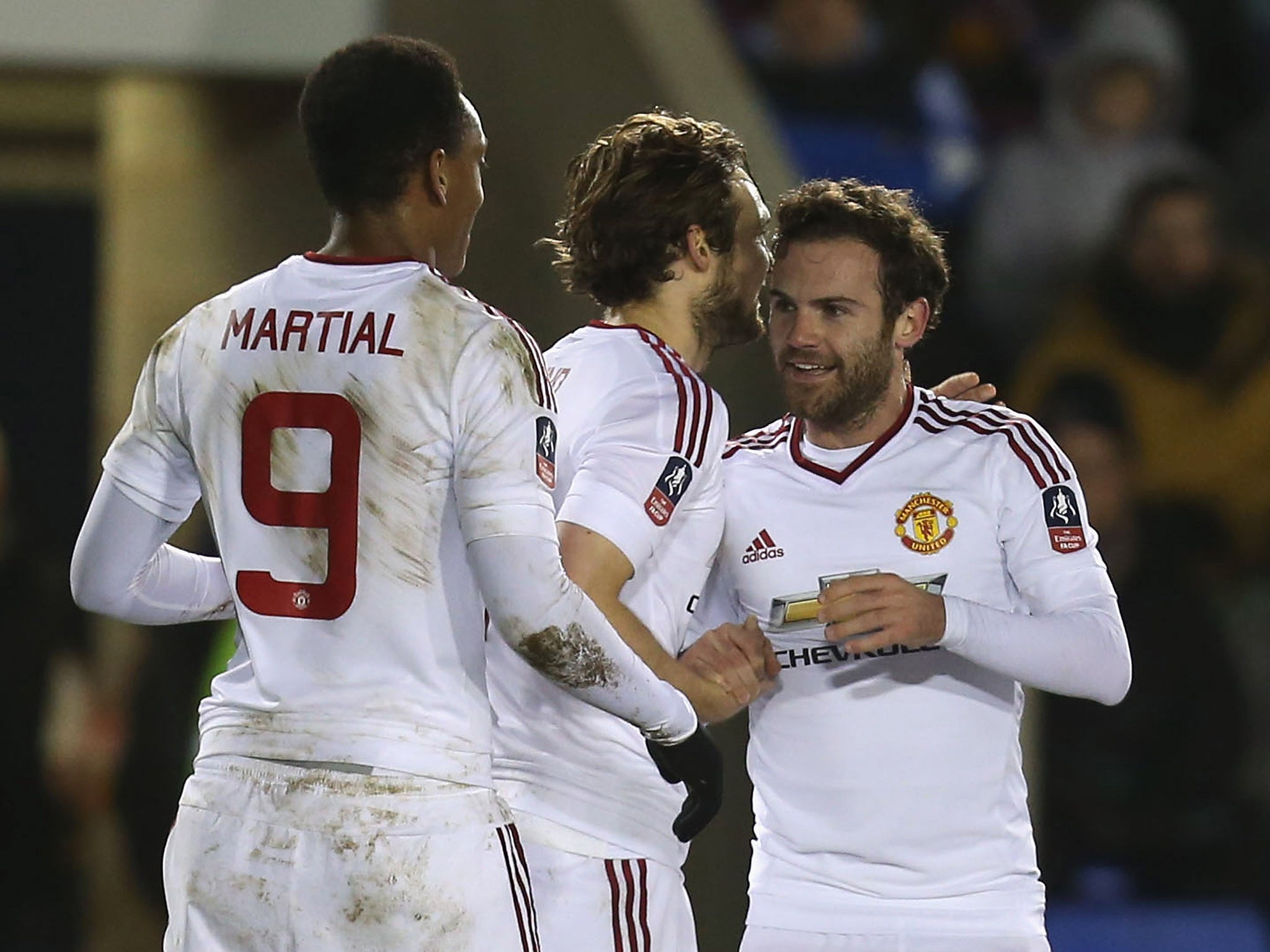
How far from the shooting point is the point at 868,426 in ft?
12.0

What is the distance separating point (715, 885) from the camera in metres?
5.21

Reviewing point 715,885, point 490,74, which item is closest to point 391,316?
point 715,885

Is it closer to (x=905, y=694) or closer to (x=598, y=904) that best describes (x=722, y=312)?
(x=905, y=694)

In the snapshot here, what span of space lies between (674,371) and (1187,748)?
387cm

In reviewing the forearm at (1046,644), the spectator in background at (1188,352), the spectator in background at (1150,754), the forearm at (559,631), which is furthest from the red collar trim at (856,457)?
the spectator in background at (1188,352)

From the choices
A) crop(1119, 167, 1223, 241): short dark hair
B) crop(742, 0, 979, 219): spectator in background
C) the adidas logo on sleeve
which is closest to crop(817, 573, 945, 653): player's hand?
the adidas logo on sleeve

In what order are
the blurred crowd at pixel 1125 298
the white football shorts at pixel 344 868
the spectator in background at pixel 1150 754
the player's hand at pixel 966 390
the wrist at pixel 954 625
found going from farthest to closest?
the blurred crowd at pixel 1125 298 → the spectator in background at pixel 1150 754 → the player's hand at pixel 966 390 → the wrist at pixel 954 625 → the white football shorts at pixel 344 868

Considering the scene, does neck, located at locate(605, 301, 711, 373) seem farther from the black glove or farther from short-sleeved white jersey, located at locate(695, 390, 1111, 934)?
the black glove

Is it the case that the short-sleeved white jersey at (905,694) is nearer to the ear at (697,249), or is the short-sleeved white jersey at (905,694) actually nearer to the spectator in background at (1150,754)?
the ear at (697,249)

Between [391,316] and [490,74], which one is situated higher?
[490,74]

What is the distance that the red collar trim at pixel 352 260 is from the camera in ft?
9.02

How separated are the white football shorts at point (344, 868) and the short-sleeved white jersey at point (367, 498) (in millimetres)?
44

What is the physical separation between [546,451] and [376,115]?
1.75ft

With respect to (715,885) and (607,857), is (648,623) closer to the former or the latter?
(607,857)
